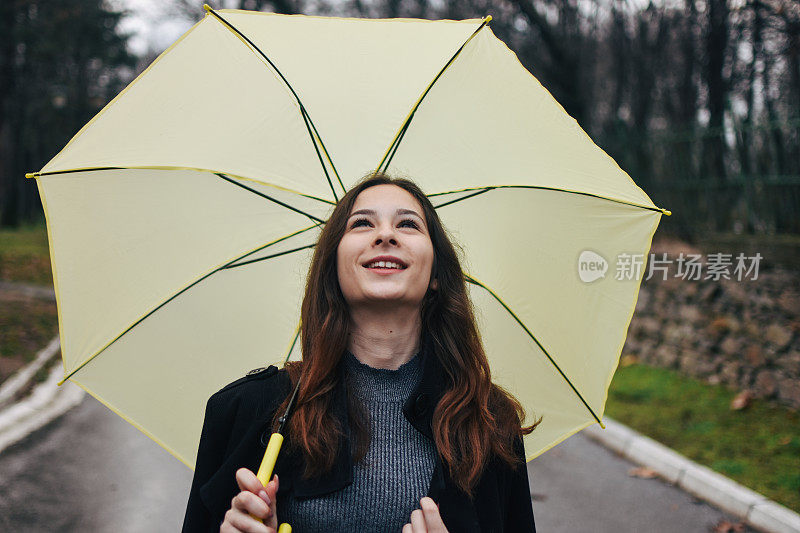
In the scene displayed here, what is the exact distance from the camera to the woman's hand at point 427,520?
1877 mm

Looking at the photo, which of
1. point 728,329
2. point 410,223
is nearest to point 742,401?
point 728,329

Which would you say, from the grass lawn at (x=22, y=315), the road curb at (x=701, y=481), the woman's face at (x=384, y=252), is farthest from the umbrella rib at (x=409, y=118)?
the grass lawn at (x=22, y=315)

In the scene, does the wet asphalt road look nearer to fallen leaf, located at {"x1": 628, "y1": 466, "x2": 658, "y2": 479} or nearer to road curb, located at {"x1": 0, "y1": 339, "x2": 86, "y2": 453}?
fallen leaf, located at {"x1": 628, "y1": 466, "x2": 658, "y2": 479}

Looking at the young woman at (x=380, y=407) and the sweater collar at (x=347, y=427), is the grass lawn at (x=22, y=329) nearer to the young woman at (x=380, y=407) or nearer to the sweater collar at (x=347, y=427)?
the young woman at (x=380, y=407)

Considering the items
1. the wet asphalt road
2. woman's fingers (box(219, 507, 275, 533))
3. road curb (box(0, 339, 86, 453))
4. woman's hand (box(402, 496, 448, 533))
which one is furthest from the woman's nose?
road curb (box(0, 339, 86, 453))

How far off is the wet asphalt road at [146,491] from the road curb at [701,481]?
0.13 metres

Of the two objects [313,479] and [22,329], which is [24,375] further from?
[313,479]

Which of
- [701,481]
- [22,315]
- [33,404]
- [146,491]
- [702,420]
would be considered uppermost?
[701,481]

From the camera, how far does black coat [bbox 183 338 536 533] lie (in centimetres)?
206

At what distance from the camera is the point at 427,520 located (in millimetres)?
1884

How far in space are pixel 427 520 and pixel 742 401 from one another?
23.4ft

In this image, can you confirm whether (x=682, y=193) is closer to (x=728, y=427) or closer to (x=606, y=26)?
(x=728, y=427)

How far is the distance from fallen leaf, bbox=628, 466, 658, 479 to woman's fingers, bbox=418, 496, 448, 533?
5.30m

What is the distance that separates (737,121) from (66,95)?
31.4m
